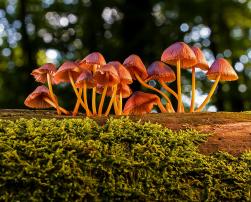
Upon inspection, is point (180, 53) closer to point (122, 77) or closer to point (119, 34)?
point (122, 77)

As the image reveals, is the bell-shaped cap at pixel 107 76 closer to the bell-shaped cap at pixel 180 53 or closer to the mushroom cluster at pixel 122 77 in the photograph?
the mushroom cluster at pixel 122 77

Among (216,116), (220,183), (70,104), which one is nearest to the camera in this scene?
(220,183)

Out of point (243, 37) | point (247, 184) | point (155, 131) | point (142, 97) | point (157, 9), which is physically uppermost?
point (157, 9)

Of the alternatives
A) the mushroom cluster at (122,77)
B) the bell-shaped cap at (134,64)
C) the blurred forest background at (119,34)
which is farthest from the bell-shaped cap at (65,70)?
the blurred forest background at (119,34)

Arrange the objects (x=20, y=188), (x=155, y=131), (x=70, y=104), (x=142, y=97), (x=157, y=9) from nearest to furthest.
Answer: (x=20, y=188)
(x=155, y=131)
(x=142, y=97)
(x=70, y=104)
(x=157, y=9)

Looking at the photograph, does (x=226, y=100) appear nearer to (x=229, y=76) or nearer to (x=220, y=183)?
(x=229, y=76)

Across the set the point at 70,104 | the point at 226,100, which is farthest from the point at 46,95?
the point at 226,100
